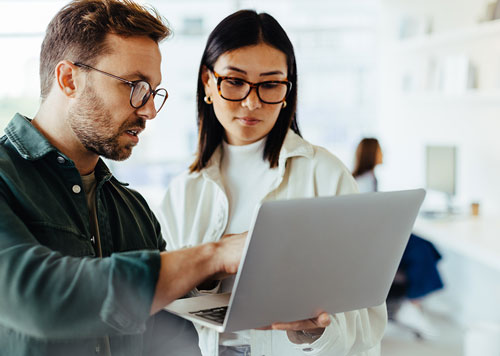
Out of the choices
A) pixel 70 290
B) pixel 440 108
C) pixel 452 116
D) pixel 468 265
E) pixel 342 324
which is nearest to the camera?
pixel 70 290

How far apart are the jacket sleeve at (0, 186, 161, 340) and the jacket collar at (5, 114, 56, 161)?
221 mm

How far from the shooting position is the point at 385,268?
108cm

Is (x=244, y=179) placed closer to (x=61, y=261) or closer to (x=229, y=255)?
(x=229, y=255)

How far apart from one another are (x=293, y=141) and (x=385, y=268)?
570 mm

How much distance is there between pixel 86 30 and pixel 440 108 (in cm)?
401

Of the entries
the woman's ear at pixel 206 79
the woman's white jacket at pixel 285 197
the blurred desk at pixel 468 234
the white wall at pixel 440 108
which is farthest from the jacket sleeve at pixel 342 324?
the white wall at pixel 440 108

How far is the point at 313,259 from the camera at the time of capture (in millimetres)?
946

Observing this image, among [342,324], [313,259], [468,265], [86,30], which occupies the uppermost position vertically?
[86,30]

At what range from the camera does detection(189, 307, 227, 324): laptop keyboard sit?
100 cm

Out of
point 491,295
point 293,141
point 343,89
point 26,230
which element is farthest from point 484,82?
point 26,230

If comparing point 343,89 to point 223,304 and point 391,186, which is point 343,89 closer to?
point 391,186

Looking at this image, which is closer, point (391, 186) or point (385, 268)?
point (385, 268)

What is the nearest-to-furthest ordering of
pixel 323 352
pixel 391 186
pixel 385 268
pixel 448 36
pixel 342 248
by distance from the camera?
1. pixel 342 248
2. pixel 385 268
3. pixel 323 352
4. pixel 448 36
5. pixel 391 186

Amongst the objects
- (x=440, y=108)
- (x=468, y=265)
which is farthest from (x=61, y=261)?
(x=440, y=108)
